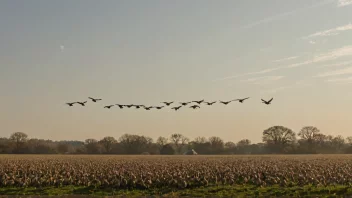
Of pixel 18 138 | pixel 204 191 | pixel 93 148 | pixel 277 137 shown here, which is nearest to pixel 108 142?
pixel 93 148

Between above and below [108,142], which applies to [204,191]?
below

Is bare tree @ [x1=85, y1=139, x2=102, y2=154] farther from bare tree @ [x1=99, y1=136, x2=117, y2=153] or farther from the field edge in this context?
the field edge

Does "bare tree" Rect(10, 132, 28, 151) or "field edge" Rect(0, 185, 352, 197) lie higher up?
"bare tree" Rect(10, 132, 28, 151)

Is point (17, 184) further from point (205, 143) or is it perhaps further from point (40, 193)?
point (205, 143)

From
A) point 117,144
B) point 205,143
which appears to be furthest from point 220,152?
point 117,144

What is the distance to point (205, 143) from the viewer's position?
152500 millimetres

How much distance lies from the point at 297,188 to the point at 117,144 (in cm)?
12740

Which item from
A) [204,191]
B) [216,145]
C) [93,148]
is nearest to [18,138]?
[93,148]

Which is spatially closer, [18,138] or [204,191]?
[204,191]

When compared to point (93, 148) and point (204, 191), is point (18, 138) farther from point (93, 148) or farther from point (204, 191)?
point (204, 191)

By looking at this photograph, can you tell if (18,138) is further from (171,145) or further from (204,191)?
(204,191)

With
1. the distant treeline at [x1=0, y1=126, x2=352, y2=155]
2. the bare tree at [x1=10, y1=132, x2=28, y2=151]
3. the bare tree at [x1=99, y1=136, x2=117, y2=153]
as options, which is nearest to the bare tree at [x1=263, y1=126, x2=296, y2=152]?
the distant treeline at [x1=0, y1=126, x2=352, y2=155]

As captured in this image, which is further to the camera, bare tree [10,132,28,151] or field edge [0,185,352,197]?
bare tree [10,132,28,151]

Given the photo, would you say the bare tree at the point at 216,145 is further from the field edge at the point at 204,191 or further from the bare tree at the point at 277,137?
the field edge at the point at 204,191
